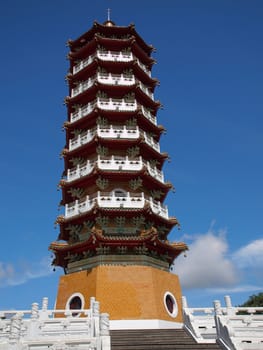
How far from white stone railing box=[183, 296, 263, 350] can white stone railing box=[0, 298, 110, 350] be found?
396 cm

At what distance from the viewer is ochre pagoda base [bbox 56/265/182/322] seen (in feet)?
57.9

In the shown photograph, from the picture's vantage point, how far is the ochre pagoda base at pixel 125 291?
57.9 feet

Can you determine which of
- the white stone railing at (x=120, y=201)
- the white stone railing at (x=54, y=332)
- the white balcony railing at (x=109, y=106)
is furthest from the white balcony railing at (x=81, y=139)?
the white stone railing at (x=54, y=332)

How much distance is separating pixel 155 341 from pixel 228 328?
296 cm

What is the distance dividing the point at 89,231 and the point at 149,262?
3.84 metres

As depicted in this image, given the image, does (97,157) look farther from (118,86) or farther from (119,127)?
(118,86)

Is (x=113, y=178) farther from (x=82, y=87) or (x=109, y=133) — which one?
(x=82, y=87)

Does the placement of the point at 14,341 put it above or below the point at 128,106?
below

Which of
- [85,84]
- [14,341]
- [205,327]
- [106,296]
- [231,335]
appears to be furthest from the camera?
[85,84]

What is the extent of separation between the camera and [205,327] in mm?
14336

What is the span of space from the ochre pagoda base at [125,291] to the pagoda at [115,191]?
0.05 metres

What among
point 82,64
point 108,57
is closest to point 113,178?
point 108,57

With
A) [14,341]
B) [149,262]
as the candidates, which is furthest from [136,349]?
[149,262]

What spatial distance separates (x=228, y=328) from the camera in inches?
465
